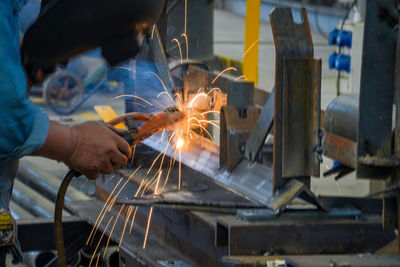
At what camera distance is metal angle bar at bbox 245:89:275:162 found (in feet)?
7.63

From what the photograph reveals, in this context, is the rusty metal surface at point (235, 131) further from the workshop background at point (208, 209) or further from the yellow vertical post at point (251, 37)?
the yellow vertical post at point (251, 37)

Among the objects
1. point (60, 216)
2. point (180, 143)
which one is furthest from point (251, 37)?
point (60, 216)

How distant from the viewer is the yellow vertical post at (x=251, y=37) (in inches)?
263

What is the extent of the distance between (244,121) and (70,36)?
0.88 m

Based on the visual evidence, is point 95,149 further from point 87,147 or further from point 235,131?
point 235,131

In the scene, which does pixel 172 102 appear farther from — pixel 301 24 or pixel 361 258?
pixel 361 258

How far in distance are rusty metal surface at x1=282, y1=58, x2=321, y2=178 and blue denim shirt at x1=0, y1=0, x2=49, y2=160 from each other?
791mm

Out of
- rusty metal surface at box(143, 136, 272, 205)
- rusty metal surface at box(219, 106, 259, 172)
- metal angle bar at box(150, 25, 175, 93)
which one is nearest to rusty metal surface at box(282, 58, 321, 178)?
rusty metal surface at box(143, 136, 272, 205)

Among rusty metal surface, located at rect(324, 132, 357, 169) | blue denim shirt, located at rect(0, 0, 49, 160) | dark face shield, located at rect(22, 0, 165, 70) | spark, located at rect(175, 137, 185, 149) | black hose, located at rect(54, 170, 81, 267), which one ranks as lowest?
black hose, located at rect(54, 170, 81, 267)

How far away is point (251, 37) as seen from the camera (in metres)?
6.88

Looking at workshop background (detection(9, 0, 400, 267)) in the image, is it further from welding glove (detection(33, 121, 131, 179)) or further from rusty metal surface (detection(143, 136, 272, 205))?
welding glove (detection(33, 121, 131, 179))

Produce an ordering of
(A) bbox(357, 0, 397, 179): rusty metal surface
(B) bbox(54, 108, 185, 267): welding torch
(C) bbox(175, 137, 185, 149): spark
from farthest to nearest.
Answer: (C) bbox(175, 137, 185, 149): spark → (B) bbox(54, 108, 185, 267): welding torch → (A) bbox(357, 0, 397, 179): rusty metal surface

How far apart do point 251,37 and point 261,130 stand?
4606mm

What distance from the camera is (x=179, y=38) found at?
5051 mm
